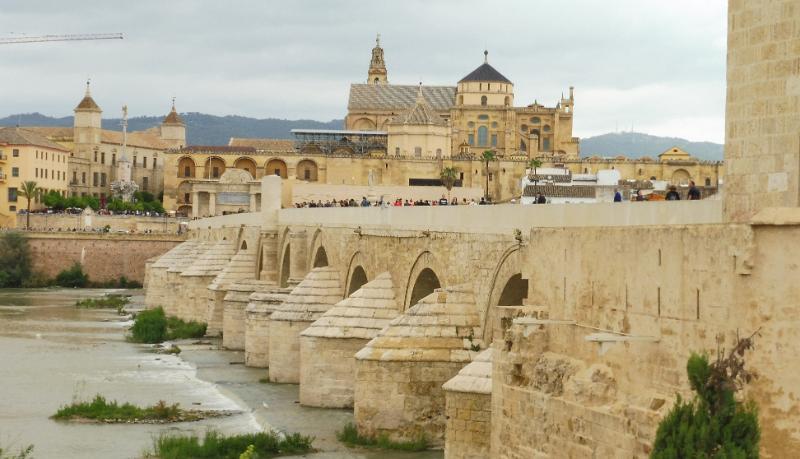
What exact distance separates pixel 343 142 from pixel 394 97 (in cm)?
955

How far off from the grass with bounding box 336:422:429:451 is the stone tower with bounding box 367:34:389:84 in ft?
342

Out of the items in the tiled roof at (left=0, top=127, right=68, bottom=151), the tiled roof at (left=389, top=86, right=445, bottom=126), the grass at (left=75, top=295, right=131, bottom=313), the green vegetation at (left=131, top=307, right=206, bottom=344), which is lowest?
the grass at (left=75, top=295, right=131, bottom=313)

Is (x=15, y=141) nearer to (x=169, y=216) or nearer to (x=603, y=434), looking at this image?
(x=169, y=216)

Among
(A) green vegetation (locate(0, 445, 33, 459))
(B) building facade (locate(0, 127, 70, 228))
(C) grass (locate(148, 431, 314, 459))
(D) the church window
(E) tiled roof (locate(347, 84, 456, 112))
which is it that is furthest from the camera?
(E) tiled roof (locate(347, 84, 456, 112))

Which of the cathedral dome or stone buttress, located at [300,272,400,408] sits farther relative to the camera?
the cathedral dome

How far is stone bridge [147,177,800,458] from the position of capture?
30.9ft

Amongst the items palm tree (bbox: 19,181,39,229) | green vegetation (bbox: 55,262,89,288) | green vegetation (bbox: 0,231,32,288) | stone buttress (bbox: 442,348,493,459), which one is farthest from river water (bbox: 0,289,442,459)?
palm tree (bbox: 19,181,39,229)

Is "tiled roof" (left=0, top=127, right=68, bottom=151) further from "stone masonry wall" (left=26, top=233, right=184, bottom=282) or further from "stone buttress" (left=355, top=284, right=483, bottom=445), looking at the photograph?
"stone buttress" (left=355, top=284, right=483, bottom=445)

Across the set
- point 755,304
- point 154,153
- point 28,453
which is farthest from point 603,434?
point 154,153

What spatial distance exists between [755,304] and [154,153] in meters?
114

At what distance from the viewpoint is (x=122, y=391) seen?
26.1 metres

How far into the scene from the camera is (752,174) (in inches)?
404

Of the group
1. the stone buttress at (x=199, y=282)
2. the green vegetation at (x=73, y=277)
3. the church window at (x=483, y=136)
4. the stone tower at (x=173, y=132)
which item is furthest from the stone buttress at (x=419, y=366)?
the stone tower at (x=173, y=132)

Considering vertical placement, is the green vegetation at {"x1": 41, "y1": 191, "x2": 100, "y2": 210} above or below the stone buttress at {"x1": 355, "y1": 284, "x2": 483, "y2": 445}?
above
